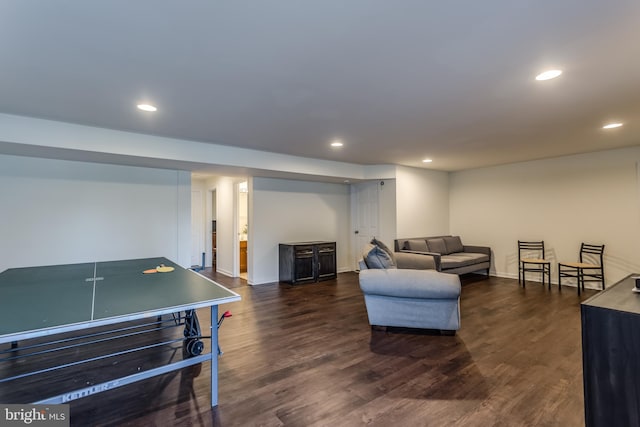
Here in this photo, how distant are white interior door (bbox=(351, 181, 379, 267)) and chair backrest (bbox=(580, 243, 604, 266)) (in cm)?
373

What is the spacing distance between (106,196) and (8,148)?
128 cm

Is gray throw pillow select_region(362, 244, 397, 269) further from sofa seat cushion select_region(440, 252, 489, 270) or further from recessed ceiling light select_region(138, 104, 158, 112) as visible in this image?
recessed ceiling light select_region(138, 104, 158, 112)

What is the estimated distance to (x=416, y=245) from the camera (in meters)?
6.22

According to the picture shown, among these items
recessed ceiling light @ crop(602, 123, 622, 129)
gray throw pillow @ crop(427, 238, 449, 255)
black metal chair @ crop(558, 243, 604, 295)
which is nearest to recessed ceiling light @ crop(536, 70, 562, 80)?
recessed ceiling light @ crop(602, 123, 622, 129)

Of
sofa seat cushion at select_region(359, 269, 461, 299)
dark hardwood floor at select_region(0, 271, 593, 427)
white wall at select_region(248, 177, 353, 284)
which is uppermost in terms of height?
white wall at select_region(248, 177, 353, 284)

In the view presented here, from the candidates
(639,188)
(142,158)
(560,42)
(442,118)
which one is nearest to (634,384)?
(560,42)

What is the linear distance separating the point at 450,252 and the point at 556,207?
6.96ft

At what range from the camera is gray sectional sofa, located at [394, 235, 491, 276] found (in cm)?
586

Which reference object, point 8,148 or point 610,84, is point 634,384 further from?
point 8,148

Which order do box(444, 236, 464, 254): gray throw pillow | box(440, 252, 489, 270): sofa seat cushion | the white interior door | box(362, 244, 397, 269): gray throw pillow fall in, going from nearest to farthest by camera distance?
1. box(362, 244, 397, 269): gray throw pillow
2. box(440, 252, 489, 270): sofa seat cushion
3. box(444, 236, 464, 254): gray throw pillow
4. the white interior door

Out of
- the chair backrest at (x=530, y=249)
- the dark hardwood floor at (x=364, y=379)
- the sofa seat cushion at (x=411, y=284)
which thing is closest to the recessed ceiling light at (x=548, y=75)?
the sofa seat cushion at (x=411, y=284)

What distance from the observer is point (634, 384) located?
4.52ft

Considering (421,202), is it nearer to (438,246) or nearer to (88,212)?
(438,246)

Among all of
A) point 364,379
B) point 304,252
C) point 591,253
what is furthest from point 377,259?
point 591,253
